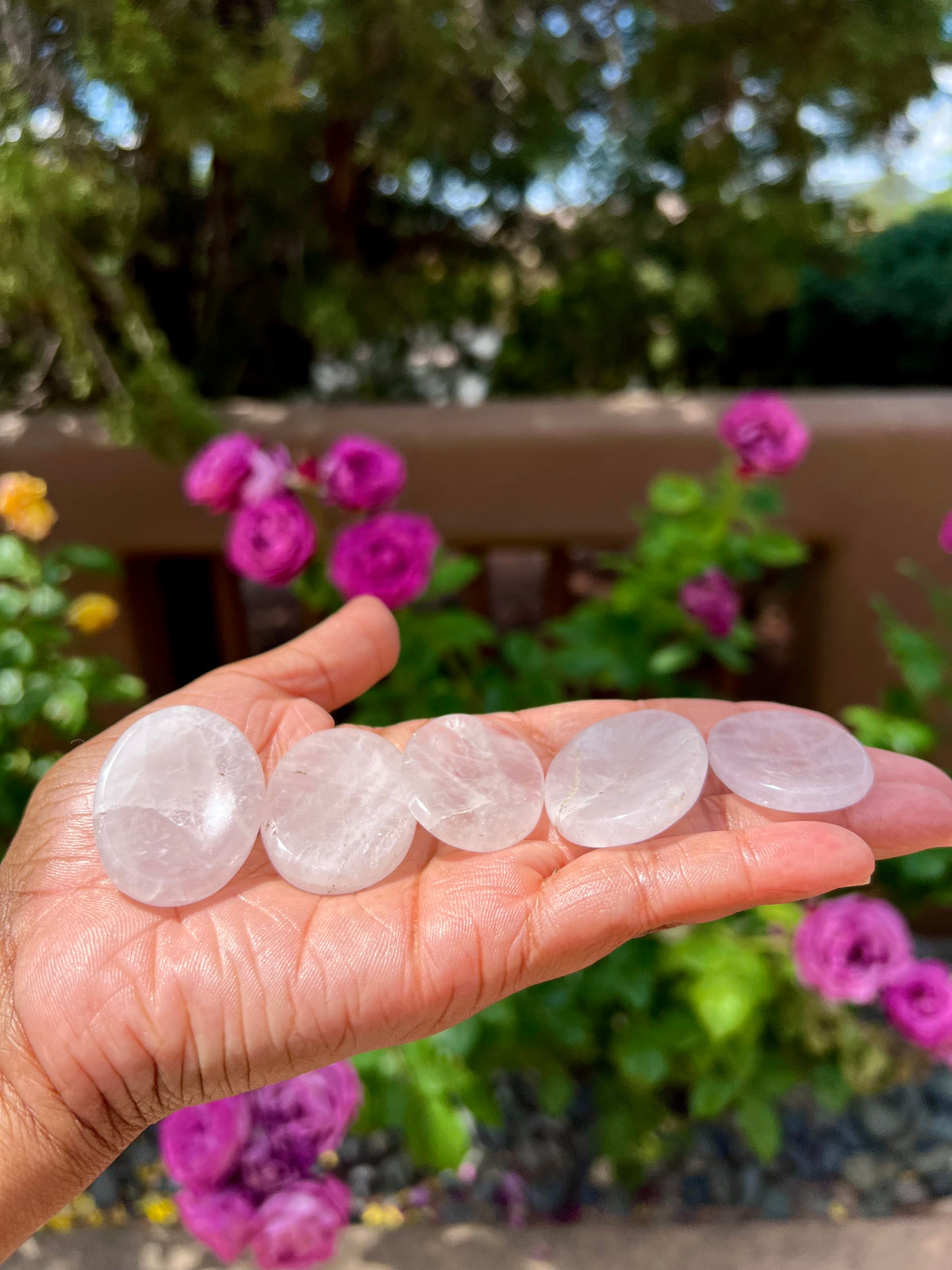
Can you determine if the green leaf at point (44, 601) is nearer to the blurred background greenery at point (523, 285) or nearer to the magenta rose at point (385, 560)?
the blurred background greenery at point (523, 285)

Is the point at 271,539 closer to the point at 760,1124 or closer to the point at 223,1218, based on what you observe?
the point at 223,1218

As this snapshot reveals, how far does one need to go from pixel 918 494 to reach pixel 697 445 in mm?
487

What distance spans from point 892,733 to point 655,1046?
2.09ft

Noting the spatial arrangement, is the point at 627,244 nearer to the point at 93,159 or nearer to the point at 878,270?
the point at 878,270

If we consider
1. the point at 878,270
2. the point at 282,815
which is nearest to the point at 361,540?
the point at 282,815

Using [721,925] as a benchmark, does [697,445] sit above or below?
above

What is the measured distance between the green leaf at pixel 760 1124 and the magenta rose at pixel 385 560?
3.29 ft

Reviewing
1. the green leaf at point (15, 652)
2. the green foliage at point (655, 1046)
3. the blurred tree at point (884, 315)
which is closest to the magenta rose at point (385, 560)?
the green leaf at point (15, 652)

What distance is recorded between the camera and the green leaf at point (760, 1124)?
146cm

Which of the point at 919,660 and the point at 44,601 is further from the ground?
the point at 44,601

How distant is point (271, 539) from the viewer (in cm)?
133

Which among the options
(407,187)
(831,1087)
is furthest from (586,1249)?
(407,187)

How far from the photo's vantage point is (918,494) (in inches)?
78.0

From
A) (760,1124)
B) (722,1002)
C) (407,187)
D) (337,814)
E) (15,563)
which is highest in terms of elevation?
(407,187)
